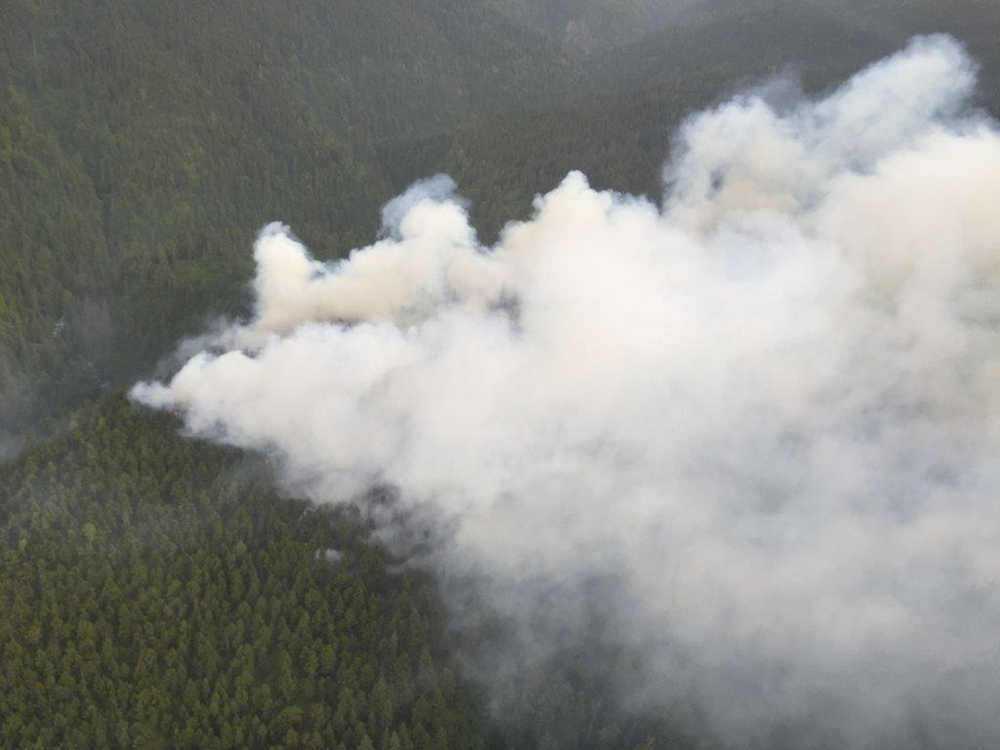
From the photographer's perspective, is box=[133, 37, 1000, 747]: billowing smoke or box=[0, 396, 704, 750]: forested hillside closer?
box=[0, 396, 704, 750]: forested hillside

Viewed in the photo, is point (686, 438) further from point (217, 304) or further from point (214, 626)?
point (217, 304)

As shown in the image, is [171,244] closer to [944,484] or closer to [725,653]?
[725,653]

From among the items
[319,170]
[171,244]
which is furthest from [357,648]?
[319,170]

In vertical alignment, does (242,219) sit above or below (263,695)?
above

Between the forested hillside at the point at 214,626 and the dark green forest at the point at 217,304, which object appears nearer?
the forested hillside at the point at 214,626
